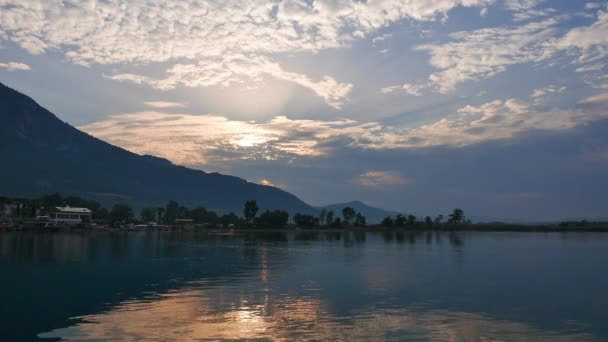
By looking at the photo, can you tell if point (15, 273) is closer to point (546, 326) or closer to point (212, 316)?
point (212, 316)

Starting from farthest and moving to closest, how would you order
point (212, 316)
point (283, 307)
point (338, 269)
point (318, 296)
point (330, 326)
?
point (338, 269)
point (318, 296)
point (283, 307)
point (212, 316)
point (330, 326)

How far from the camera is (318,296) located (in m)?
39.7

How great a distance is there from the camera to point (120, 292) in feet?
133

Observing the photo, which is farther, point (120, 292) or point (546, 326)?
point (120, 292)

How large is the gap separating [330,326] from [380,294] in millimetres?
13715

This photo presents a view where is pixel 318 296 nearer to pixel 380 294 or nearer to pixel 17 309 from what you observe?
pixel 380 294

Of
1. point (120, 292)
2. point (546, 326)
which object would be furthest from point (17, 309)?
point (546, 326)

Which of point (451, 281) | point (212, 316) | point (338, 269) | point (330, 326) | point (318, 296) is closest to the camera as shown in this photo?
point (330, 326)

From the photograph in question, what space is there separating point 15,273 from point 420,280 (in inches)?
1725

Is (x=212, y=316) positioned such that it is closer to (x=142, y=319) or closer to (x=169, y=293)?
(x=142, y=319)

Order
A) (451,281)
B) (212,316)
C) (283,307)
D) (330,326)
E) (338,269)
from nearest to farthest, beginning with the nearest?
(330,326) → (212,316) → (283,307) → (451,281) → (338,269)

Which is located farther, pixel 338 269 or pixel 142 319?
pixel 338 269

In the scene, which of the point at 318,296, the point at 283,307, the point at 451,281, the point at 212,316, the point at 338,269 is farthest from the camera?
the point at 338,269

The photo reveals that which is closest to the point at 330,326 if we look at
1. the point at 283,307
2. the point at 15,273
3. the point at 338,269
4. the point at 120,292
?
the point at 283,307
